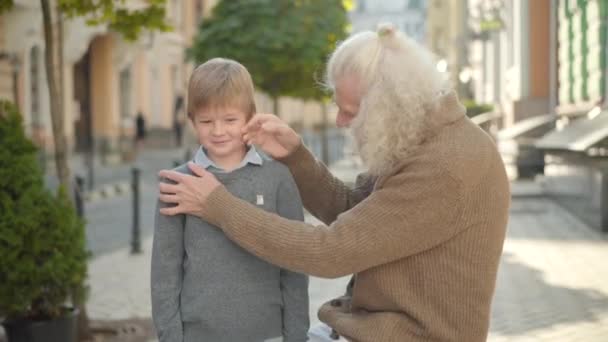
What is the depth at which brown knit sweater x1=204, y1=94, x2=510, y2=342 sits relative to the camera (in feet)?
7.81

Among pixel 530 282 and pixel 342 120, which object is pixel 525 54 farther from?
pixel 342 120

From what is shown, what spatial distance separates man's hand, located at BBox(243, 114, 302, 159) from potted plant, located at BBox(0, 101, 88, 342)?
2.67 m

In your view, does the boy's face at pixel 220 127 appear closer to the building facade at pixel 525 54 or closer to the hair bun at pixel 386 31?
the hair bun at pixel 386 31

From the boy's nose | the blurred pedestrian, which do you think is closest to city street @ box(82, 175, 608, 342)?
the boy's nose

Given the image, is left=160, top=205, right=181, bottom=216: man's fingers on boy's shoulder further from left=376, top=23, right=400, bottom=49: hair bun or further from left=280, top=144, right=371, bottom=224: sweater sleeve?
left=376, top=23, right=400, bottom=49: hair bun

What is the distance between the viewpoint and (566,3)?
63.2 ft

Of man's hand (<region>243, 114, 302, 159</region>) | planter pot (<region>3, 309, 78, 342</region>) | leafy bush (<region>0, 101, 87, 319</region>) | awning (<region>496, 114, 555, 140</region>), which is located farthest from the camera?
awning (<region>496, 114, 555, 140</region>)

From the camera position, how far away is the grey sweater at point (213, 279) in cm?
270

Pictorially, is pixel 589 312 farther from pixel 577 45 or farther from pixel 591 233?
pixel 577 45

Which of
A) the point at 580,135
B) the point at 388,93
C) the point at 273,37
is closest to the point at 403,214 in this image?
the point at 388,93

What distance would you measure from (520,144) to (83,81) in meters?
18.3

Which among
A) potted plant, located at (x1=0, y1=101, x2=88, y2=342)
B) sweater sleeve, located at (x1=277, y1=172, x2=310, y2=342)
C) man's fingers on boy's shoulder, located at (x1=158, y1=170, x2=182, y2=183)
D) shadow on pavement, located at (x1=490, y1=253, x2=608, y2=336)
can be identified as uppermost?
man's fingers on boy's shoulder, located at (x1=158, y1=170, x2=182, y2=183)

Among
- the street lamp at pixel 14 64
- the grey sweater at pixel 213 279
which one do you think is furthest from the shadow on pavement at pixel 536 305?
the street lamp at pixel 14 64

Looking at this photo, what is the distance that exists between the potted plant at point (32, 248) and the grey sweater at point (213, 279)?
2.72 m
